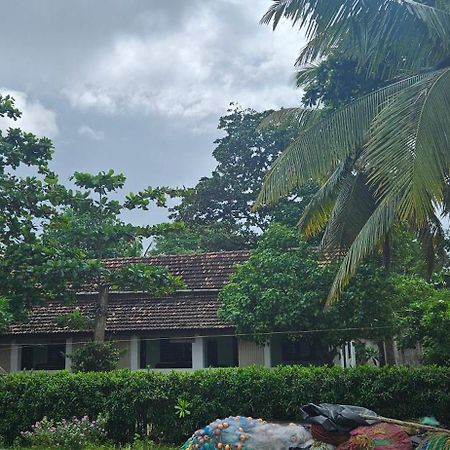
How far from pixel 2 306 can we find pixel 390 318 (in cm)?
820

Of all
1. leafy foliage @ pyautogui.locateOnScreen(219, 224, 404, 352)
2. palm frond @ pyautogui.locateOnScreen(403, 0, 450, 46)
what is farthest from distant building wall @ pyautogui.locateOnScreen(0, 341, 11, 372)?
palm frond @ pyautogui.locateOnScreen(403, 0, 450, 46)

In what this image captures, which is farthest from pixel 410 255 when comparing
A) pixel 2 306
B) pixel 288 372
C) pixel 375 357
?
pixel 2 306

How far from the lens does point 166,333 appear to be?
17.9 metres

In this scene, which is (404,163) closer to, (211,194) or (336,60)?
(336,60)

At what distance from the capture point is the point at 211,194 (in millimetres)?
29969

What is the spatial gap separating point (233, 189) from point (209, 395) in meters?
19.3

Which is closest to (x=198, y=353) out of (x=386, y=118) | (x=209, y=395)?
(x=209, y=395)

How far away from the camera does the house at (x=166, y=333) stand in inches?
696

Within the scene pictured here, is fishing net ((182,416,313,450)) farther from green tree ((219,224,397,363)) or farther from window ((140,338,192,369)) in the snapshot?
window ((140,338,192,369))

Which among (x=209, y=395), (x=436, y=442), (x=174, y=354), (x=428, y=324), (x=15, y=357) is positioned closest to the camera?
(x=436, y=442)

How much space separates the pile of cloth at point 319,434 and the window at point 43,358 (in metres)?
12.2

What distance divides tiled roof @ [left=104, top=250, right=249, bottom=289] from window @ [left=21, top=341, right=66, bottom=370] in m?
3.28

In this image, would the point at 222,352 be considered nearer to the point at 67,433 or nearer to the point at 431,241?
the point at 431,241

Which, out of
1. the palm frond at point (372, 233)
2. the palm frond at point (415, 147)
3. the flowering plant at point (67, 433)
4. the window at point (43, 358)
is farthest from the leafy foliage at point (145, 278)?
the palm frond at point (415, 147)
